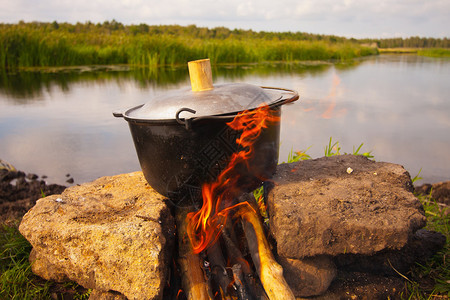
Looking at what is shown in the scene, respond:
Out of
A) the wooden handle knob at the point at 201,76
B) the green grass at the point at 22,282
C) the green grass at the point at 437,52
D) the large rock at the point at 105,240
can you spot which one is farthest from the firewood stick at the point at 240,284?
the green grass at the point at 437,52

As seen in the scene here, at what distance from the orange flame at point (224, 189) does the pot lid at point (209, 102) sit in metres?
0.07

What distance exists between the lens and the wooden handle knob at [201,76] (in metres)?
2.07

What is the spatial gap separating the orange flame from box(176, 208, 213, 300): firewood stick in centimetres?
4

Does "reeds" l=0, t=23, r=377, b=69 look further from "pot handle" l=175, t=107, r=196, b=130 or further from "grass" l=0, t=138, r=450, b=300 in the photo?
"pot handle" l=175, t=107, r=196, b=130

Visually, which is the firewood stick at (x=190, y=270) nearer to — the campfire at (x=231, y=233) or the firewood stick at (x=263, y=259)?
the campfire at (x=231, y=233)

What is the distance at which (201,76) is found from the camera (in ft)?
6.89

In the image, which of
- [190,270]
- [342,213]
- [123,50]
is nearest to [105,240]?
[190,270]

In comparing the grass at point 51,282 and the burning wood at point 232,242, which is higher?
the burning wood at point 232,242

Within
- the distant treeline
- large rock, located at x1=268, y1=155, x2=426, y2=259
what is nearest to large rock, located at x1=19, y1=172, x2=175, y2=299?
large rock, located at x1=268, y1=155, x2=426, y2=259

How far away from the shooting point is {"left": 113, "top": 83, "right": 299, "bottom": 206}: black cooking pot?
6.05 feet

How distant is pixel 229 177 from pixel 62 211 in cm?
104

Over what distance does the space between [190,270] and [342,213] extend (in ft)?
2.95

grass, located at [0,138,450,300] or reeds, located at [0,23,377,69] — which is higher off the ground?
reeds, located at [0,23,377,69]

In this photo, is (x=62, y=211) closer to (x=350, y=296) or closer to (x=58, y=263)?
(x=58, y=263)
